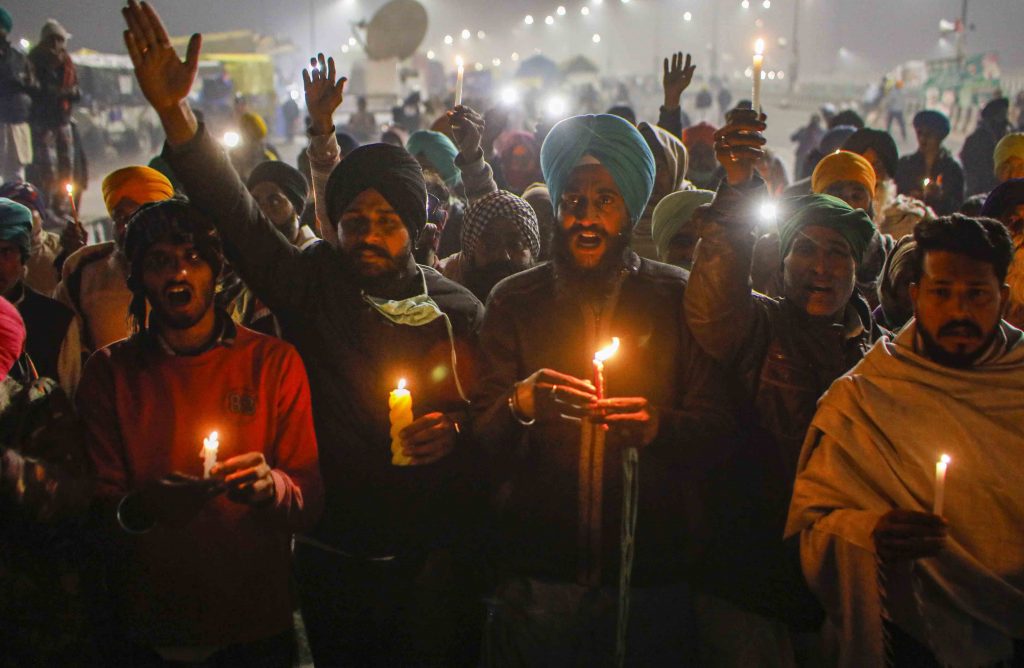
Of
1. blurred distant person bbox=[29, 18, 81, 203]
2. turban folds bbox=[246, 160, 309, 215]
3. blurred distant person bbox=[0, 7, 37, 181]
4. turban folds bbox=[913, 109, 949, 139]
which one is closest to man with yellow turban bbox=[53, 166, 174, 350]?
turban folds bbox=[246, 160, 309, 215]

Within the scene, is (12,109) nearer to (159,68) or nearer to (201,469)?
(159,68)

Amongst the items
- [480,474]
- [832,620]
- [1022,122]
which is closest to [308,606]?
[480,474]

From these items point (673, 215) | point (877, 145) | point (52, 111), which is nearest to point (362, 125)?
point (52, 111)

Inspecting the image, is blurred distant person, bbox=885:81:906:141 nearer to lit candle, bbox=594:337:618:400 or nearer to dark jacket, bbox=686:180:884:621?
dark jacket, bbox=686:180:884:621

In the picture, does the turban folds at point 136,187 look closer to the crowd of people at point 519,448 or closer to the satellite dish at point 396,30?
the crowd of people at point 519,448

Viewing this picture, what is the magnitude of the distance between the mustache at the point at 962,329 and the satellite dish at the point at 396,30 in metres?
24.8

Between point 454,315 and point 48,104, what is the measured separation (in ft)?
33.3

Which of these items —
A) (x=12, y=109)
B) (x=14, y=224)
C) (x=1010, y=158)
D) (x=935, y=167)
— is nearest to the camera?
(x=14, y=224)

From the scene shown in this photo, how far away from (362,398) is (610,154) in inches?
48.7

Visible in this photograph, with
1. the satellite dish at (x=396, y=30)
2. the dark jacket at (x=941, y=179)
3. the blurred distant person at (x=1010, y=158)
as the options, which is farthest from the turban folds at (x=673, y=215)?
the satellite dish at (x=396, y=30)

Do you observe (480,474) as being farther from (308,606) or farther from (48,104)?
(48,104)

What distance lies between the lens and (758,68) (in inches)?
117

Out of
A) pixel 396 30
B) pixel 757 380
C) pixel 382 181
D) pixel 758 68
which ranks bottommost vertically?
pixel 757 380

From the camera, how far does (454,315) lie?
3332 mm
